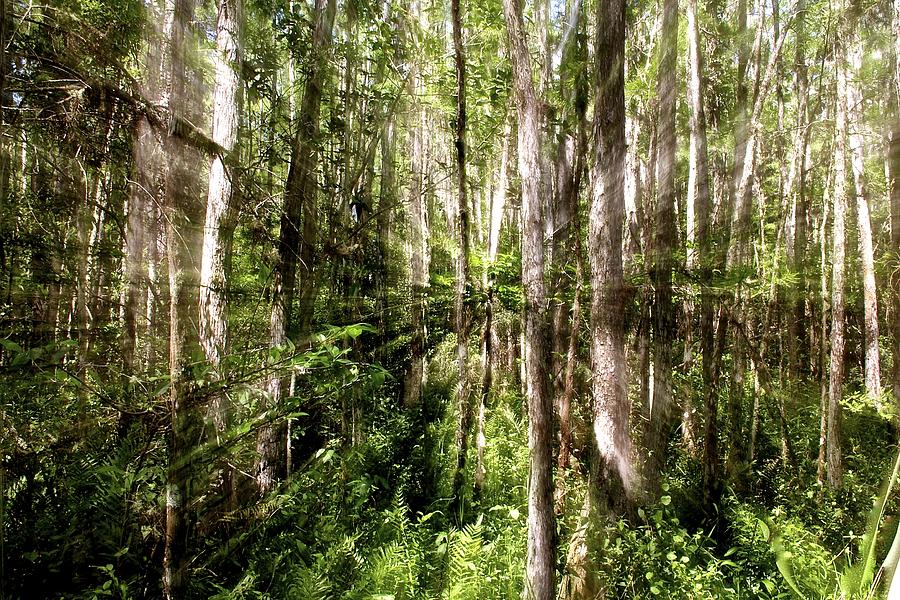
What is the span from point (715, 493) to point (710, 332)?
87.7 inches

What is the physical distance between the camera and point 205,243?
4547 mm

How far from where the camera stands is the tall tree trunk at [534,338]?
3334 mm

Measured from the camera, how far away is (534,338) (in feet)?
11.3

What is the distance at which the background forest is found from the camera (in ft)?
8.11

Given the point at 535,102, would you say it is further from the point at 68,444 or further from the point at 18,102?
the point at 68,444

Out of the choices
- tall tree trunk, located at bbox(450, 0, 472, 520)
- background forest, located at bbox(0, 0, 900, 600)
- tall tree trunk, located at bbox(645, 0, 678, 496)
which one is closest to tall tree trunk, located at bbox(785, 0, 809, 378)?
background forest, located at bbox(0, 0, 900, 600)

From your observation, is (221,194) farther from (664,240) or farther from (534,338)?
(664,240)

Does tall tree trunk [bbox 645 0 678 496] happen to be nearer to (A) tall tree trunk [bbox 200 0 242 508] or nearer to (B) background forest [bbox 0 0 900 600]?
(B) background forest [bbox 0 0 900 600]

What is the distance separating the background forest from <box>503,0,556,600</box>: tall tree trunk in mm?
23

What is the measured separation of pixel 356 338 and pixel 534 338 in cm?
280

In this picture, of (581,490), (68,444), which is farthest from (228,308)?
(581,490)

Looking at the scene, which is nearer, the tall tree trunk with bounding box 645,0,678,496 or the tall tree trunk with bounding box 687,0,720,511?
the tall tree trunk with bounding box 645,0,678,496

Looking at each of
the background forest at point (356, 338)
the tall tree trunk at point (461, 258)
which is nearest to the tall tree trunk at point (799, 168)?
the background forest at point (356, 338)

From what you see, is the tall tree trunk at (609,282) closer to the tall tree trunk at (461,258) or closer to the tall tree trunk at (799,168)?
the tall tree trunk at (461,258)
